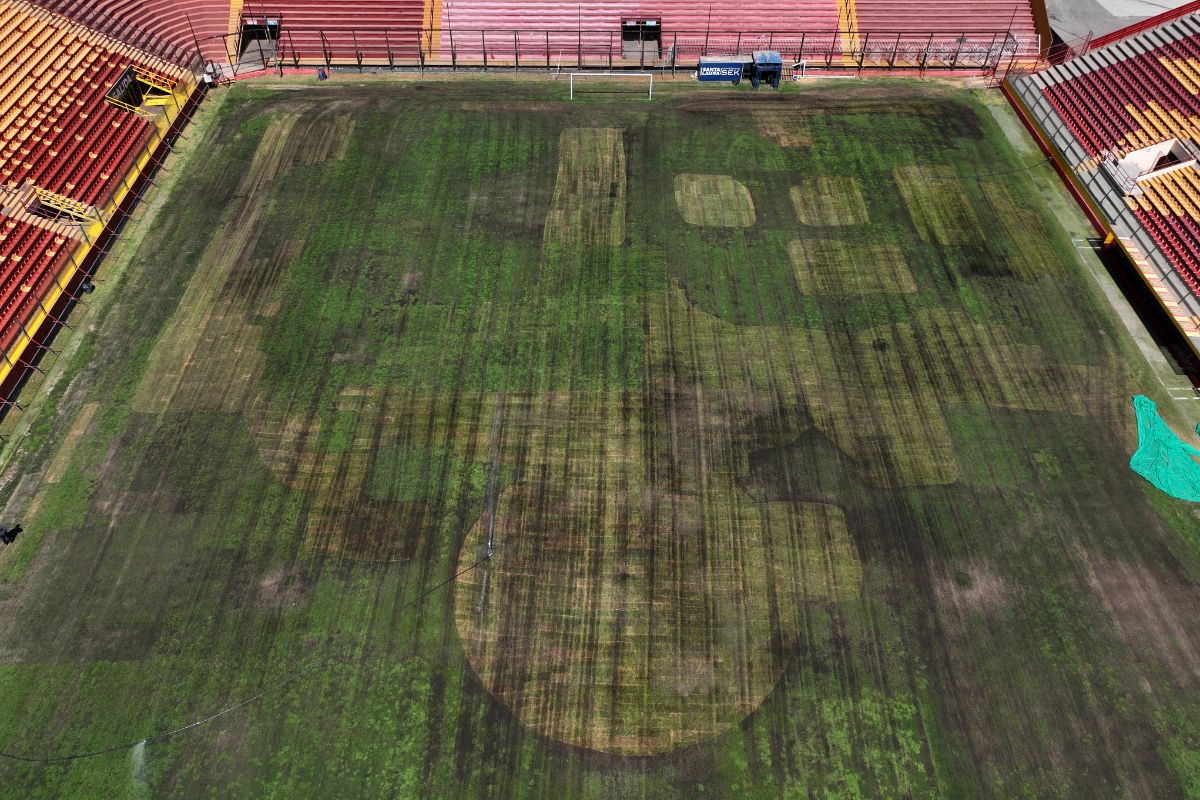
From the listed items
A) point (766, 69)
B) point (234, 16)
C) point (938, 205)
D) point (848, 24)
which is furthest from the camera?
point (848, 24)

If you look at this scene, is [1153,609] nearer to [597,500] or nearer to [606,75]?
[597,500]

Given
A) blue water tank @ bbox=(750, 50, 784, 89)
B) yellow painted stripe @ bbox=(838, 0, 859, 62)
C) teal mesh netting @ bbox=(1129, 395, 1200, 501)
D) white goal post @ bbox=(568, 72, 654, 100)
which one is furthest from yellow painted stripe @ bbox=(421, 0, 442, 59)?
teal mesh netting @ bbox=(1129, 395, 1200, 501)

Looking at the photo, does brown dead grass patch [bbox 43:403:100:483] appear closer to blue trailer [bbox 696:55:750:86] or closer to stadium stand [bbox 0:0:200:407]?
stadium stand [bbox 0:0:200:407]

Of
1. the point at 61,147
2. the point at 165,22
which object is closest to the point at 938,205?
the point at 61,147

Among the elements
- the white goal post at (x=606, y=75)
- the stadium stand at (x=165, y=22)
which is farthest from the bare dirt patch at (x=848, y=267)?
the stadium stand at (x=165, y=22)

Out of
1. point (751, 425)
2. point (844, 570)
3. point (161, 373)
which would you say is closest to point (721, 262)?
point (751, 425)

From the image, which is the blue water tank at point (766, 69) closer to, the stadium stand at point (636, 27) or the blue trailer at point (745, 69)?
the blue trailer at point (745, 69)
